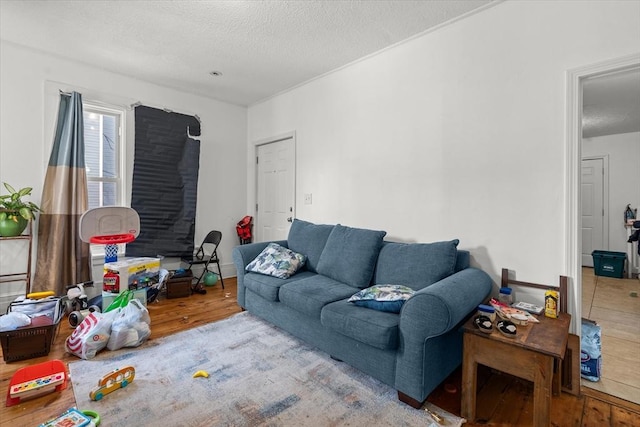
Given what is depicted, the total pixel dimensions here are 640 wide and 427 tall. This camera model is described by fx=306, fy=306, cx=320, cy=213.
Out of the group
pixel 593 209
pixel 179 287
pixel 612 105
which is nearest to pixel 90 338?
pixel 179 287

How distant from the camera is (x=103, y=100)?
3600 millimetres

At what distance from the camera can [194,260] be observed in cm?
418

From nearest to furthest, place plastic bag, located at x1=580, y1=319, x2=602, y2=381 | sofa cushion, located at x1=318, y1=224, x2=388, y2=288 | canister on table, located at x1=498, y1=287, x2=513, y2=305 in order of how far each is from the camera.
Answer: plastic bag, located at x1=580, y1=319, x2=602, y2=381
canister on table, located at x1=498, y1=287, x2=513, y2=305
sofa cushion, located at x1=318, y1=224, x2=388, y2=288

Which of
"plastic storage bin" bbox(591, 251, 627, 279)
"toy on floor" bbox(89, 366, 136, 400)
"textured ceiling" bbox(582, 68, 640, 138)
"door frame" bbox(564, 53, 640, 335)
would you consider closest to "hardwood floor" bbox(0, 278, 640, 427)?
"toy on floor" bbox(89, 366, 136, 400)

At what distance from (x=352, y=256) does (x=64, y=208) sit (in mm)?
3097

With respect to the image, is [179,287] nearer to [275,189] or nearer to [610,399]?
[275,189]

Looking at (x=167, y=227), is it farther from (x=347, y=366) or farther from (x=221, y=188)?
(x=347, y=366)

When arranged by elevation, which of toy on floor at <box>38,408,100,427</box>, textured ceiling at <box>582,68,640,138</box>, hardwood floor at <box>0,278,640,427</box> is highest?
textured ceiling at <box>582,68,640,138</box>

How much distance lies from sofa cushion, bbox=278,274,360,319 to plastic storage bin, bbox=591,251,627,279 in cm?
519

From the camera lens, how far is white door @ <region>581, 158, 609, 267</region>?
564cm

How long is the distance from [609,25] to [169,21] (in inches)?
124

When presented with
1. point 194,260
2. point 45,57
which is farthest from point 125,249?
point 45,57

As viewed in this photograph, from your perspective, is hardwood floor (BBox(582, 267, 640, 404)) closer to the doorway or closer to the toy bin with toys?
the doorway

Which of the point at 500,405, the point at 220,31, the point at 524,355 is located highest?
the point at 220,31
